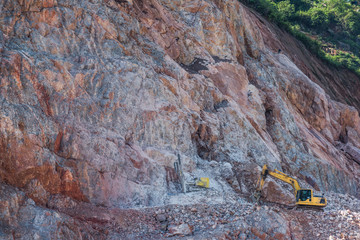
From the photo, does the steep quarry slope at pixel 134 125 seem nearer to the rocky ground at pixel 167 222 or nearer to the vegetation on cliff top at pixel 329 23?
the rocky ground at pixel 167 222

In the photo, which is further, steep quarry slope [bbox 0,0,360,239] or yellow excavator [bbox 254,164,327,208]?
yellow excavator [bbox 254,164,327,208]

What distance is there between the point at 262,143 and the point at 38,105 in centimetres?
1026

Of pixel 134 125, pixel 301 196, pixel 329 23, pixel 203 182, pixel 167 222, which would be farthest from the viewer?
pixel 329 23

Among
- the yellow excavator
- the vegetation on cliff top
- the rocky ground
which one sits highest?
the vegetation on cliff top

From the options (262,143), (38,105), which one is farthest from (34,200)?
(262,143)

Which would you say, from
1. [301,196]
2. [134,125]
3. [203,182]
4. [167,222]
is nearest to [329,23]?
[301,196]

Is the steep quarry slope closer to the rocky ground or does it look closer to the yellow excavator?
the rocky ground

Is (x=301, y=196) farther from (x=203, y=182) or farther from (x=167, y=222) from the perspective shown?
(x=167, y=222)

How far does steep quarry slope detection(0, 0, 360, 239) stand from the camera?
9.18 metres

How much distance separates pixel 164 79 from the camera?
14.4 metres

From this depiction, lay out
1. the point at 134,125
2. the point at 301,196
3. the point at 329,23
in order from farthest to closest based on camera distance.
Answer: the point at 329,23 → the point at 301,196 → the point at 134,125

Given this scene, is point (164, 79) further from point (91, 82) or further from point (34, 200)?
point (34, 200)

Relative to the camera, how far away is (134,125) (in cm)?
1244

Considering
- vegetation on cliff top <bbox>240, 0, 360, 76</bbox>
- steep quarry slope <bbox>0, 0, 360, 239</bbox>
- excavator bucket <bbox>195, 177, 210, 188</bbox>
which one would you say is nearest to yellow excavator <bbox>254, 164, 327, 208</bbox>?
steep quarry slope <bbox>0, 0, 360, 239</bbox>
